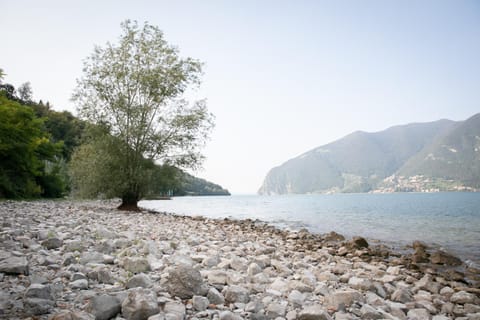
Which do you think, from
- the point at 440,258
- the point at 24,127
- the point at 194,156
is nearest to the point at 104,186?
the point at 194,156

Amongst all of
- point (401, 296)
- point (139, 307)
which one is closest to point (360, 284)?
point (401, 296)

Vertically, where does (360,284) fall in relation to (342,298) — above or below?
below

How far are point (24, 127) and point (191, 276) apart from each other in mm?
25006

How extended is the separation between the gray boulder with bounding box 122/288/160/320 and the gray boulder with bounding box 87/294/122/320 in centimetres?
9

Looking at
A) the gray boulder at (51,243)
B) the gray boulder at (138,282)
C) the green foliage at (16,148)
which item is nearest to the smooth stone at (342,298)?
the gray boulder at (138,282)

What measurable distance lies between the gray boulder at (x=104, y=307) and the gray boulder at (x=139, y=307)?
9 centimetres

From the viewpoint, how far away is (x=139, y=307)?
2908mm

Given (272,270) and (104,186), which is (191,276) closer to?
(272,270)

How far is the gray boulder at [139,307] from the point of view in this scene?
2.88m

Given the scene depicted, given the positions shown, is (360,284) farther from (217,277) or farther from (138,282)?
(138,282)

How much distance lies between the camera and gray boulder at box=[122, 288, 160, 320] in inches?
113

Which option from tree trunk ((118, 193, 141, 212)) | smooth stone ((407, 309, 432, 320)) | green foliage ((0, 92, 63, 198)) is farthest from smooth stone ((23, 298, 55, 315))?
green foliage ((0, 92, 63, 198))

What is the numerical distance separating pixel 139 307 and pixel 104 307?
36 centimetres

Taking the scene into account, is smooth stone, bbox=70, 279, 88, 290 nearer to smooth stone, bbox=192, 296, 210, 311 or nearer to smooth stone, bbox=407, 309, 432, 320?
smooth stone, bbox=192, 296, 210, 311
